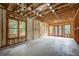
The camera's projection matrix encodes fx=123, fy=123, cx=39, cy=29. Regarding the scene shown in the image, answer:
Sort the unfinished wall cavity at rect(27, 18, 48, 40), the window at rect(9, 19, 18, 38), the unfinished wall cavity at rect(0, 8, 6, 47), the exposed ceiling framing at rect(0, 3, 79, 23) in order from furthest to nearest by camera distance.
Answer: the unfinished wall cavity at rect(27, 18, 48, 40) → the window at rect(9, 19, 18, 38) → the unfinished wall cavity at rect(0, 8, 6, 47) → the exposed ceiling framing at rect(0, 3, 79, 23)

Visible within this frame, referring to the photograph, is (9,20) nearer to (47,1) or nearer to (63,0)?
(47,1)

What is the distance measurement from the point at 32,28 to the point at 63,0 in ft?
13.5

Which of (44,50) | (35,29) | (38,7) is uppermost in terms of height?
(38,7)

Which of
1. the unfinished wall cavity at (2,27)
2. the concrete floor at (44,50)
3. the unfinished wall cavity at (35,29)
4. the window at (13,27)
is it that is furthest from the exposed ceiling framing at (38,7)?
the unfinished wall cavity at (35,29)

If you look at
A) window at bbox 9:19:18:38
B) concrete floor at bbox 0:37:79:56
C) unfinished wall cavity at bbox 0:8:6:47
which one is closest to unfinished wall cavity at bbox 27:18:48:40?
window at bbox 9:19:18:38

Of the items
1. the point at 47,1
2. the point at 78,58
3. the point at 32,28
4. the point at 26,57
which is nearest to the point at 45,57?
the point at 26,57

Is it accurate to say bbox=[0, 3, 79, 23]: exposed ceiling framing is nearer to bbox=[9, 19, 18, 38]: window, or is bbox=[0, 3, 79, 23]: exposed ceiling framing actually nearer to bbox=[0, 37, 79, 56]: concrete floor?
bbox=[9, 19, 18, 38]: window

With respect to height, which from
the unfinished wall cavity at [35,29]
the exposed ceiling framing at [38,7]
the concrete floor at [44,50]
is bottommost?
the concrete floor at [44,50]

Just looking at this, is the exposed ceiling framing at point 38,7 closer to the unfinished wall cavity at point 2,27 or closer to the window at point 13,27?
the unfinished wall cavity at point 2,27

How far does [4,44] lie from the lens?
4.18 metres

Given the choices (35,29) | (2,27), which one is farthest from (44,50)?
(35,29)

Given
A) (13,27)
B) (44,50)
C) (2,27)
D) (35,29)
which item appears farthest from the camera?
(35,29)

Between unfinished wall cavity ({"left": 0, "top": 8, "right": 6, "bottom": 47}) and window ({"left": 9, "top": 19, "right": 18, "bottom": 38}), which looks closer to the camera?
unfinished wall cavity ({"left": 0, "top": 8, "right": 6, "bottom": 47})

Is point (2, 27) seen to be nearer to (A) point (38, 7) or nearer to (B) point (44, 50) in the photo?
(A) point (38, 7)
